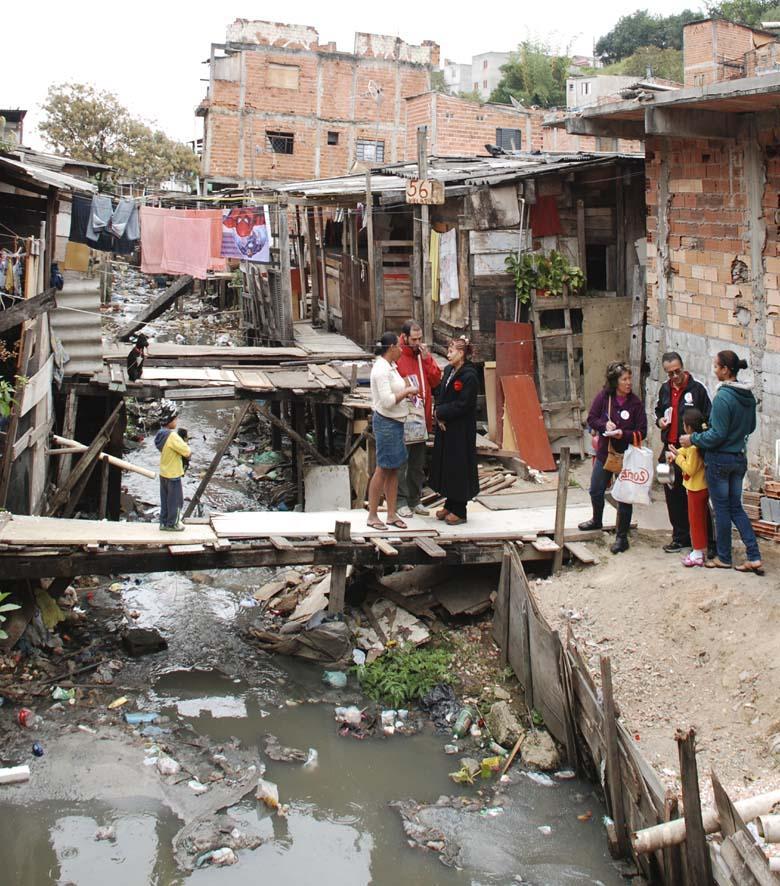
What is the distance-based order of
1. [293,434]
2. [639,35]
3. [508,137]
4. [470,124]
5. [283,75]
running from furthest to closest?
1. [639,35]
2. [283,75]
3. [508,137]
4. [470,124]
5. [293,434]

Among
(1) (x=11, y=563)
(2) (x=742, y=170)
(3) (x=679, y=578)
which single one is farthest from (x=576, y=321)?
(1) (x=11, y=563)

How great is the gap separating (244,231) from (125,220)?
5.61 feet

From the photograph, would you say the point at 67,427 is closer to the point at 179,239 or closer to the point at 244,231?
the point at 179,239

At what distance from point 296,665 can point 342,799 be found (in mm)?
1973

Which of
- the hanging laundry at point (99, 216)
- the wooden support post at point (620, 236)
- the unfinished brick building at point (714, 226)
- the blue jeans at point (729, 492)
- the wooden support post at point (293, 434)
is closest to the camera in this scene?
the blue jeans at point (729, 492)

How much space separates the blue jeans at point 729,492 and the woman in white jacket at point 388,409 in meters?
2.46

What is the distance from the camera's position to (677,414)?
26.6 ft

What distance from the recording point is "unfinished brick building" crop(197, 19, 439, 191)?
110 ft

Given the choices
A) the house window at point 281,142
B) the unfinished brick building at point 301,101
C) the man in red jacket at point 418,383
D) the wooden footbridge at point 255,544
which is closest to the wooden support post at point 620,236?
the wooden footbridge at point 255,544

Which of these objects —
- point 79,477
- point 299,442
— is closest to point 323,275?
point 299,442

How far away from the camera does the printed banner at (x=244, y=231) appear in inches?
571

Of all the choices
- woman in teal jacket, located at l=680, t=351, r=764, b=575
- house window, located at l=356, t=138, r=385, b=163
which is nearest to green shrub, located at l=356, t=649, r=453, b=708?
woman in teal jacket, located at l=680, t=351, r=764, b=575

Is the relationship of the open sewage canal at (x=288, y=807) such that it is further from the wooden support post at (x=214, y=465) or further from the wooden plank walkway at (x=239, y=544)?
the wooden support post at (x=214, y=465)

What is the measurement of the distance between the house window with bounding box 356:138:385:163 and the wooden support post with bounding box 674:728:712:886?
109 ft
